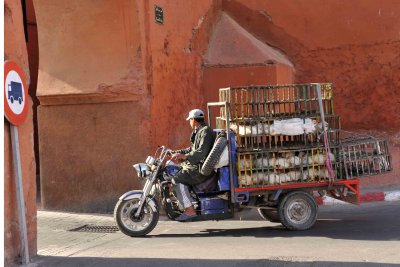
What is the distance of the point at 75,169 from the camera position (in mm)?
10195

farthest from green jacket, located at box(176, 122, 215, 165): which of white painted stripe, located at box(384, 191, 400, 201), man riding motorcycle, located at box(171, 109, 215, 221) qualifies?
white painted stripe, located at box(384, 191, 400, 201)

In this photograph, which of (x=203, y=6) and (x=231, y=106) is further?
(x=203, y=6)

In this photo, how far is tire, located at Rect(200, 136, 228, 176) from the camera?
773 cm

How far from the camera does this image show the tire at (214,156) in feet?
25.3

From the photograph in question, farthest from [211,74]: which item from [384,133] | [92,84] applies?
[384,133]

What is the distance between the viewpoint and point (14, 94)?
6012 millimetres

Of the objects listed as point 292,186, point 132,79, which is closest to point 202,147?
point 292,186

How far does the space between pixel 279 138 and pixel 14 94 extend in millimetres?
3638

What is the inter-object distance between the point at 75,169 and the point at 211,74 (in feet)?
11.0

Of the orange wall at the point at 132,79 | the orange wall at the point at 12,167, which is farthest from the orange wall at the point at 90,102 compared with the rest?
the orange wall at the point at 12,167

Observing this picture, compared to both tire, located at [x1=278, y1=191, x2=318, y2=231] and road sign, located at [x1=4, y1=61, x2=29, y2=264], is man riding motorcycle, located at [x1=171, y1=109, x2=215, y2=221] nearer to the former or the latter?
tire, located at [x1=278, y1=191, x2=318, y2=231]

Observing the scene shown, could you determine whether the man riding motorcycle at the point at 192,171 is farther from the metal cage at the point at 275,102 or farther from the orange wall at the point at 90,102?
the orange wall at the point at 90,102

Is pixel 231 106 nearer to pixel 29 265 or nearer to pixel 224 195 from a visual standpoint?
pixel 224 195

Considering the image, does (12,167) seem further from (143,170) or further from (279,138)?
(279,138)
